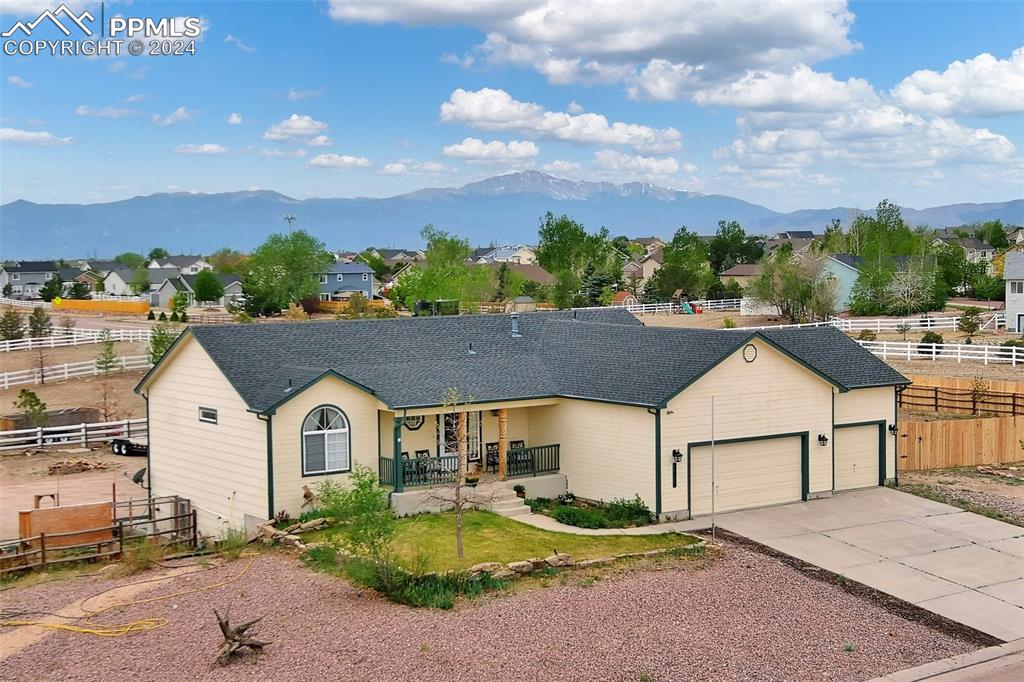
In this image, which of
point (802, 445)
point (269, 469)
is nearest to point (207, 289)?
point (269, 469)

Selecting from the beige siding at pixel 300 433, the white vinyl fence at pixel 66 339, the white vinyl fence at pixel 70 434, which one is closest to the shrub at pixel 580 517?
the beige siding at pixel 300 433

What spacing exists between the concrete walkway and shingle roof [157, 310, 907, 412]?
312 cm

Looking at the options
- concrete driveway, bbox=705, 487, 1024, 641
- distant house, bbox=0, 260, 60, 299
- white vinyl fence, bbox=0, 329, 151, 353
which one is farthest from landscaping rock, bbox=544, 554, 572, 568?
distant house, bbox=0, 260, 60, 299

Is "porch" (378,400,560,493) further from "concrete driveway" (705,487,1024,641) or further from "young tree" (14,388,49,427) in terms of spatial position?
"young tree" (14,388,49,427)

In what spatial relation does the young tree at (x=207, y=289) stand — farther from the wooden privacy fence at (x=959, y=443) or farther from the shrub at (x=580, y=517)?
the shrub at (x=580, y=517)

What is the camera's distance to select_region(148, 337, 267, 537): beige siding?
2264cm

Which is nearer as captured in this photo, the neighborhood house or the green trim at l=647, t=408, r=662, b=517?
the neighborhood house

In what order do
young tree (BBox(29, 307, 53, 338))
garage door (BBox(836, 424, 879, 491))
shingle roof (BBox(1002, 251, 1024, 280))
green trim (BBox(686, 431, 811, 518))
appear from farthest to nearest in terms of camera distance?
young tree (BBox(29, 307, 53, 338)), shingle roof (BBox(1002, 251, 1024, 280)), garage door (BBox(836, 424, 879, 491)), green trim (BBox(686, 431, 811, 518))

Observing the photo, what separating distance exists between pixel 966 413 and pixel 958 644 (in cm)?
2291

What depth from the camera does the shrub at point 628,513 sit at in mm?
22922

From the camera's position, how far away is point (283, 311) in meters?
91.7

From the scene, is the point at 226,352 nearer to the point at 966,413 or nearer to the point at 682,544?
the point at 682,544

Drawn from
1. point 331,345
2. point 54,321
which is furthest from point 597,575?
point 54,321

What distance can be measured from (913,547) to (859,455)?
547 cm
